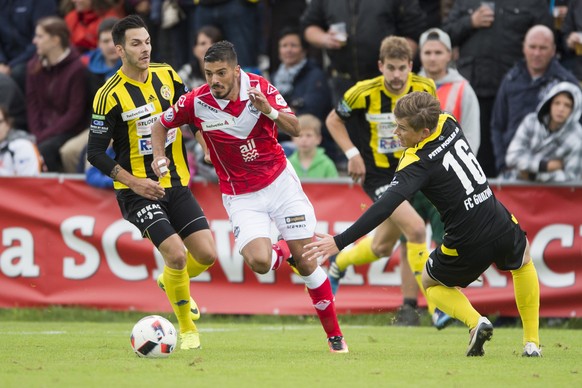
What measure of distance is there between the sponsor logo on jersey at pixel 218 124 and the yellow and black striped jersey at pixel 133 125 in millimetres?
560

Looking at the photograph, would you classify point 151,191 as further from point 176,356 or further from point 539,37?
point 539,37

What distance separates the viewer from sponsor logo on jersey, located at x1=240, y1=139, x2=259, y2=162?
29.3 feet

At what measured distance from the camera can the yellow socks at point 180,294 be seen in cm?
919

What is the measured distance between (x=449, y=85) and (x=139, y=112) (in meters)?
3.85

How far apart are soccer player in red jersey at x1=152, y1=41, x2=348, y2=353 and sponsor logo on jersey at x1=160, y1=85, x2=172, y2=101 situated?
0.53m

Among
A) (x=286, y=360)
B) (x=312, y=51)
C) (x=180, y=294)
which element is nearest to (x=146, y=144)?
(x=180, y=294)

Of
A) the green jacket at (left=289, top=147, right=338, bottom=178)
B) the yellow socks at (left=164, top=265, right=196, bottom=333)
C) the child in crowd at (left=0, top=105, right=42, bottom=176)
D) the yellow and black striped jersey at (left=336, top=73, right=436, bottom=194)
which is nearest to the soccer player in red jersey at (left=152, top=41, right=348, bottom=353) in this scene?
the yellow socks at (left=164, top=265, right=196, bottom=333)

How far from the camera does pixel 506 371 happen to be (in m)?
7.38

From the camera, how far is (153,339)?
8.16 meters

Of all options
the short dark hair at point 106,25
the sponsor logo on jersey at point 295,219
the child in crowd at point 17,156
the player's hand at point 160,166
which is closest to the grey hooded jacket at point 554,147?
the sponsor logo on jersey at point 295,219

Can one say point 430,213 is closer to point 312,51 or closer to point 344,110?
point 344,110

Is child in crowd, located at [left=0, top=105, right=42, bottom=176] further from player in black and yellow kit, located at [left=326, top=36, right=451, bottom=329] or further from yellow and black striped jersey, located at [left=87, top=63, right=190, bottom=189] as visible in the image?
yellow and black striped jersey, located at [left=87, top=63, right=190, bottom=189]

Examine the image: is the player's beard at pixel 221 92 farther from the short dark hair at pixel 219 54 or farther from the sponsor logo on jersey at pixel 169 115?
the sponsor logo on jersey at pixel 169 115

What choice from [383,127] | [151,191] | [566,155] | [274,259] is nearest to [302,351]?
[274,259]
